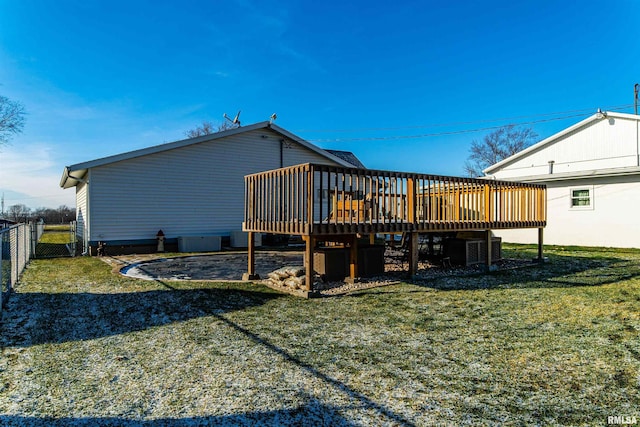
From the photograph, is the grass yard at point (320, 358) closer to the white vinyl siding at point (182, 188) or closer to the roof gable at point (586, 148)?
the white vinyl siding at point (182, 188)

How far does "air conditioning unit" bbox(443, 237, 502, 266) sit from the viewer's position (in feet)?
29.1

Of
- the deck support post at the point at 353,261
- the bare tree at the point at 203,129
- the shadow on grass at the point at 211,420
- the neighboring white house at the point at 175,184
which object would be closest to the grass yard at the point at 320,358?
the shadow on grass at the point at 211,420

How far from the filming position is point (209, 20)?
12.9 meters

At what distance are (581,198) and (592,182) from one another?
724mm

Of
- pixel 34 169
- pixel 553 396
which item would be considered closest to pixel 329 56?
pixel 553 396

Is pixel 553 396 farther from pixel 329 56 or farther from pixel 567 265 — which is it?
pixel 329 56

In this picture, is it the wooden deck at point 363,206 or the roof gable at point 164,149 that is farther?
the roof gable at point 164,149

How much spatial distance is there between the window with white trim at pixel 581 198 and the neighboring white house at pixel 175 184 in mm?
10662

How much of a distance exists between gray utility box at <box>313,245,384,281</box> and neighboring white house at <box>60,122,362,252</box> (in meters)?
7.73

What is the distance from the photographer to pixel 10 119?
22766 millimetres

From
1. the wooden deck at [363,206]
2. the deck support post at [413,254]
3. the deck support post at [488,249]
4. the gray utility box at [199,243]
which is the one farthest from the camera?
the gray utility box at [199,243]

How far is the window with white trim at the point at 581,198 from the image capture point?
1458cm

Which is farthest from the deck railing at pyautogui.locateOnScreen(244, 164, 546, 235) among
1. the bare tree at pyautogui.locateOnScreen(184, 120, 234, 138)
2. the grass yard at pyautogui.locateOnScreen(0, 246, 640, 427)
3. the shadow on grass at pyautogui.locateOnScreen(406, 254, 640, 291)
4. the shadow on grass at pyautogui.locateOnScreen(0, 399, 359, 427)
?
the bare tree at pyautogui.locateOnScreen(184, 120, 234, 138)

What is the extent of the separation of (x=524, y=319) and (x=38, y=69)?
16.4 meters
